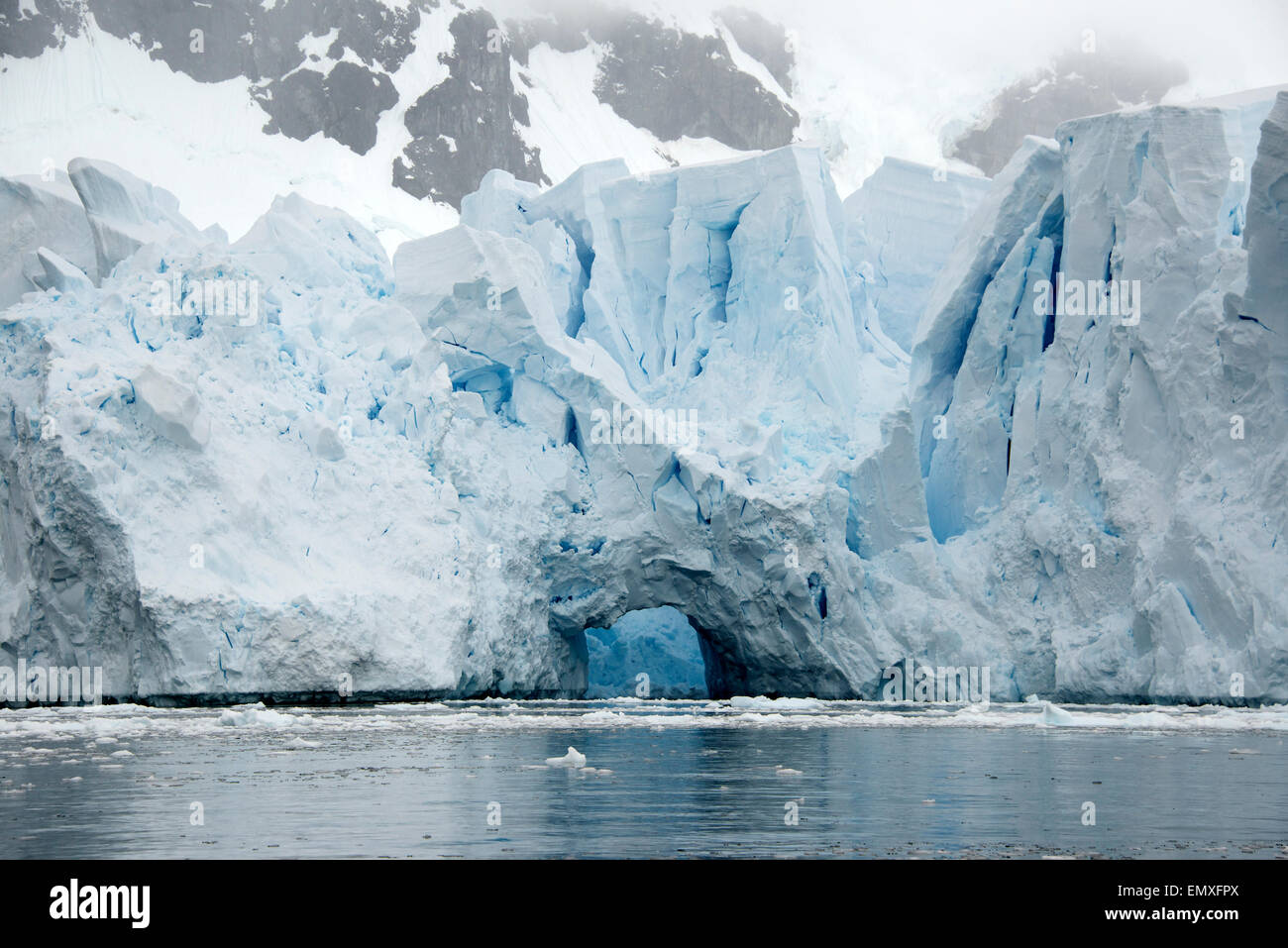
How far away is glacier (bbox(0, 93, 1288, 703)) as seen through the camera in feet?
54.1

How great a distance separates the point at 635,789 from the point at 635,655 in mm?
18024

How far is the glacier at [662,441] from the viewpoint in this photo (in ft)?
54.1

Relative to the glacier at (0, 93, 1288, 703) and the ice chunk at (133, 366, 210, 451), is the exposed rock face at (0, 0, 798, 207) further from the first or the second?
the ice chunk at (133, 366, 210, 451)

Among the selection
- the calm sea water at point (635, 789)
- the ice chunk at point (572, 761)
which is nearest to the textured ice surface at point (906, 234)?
the calm sea water at point (635, 789)

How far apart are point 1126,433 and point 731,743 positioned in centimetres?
998

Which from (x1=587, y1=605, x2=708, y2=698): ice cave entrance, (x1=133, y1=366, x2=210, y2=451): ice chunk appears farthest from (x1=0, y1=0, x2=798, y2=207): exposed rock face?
(x1=133, y1=366, x2=210, y2=451): ice chunk

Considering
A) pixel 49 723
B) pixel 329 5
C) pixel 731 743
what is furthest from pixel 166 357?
pixel 329 5

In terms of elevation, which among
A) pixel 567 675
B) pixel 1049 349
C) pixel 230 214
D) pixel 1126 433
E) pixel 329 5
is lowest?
pixel 567 675

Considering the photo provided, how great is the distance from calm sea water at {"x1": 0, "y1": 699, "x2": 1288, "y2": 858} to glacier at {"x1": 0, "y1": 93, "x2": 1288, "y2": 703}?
2973 millimetres

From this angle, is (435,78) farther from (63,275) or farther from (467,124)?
(63,275)

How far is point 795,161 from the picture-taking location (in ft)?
77.3

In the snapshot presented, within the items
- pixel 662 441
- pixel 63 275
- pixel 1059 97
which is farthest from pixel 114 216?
pixel 1059 97
